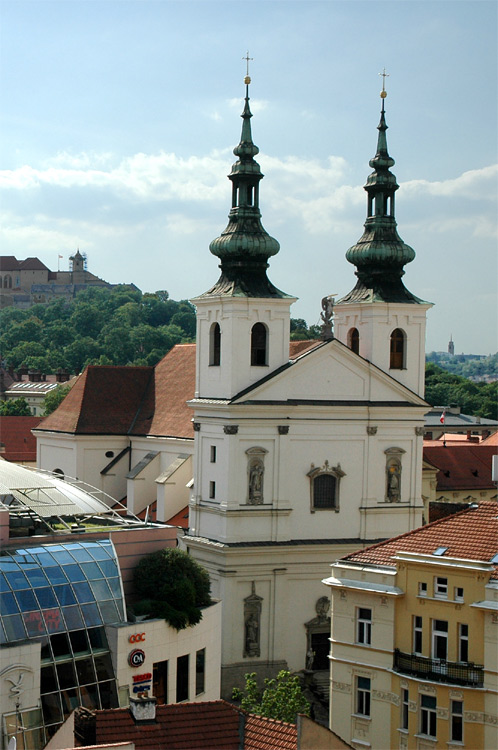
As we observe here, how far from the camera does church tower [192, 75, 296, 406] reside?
52062 mm

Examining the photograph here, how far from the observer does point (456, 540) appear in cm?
3412

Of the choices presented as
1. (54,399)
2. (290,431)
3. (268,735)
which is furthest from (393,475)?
(54,399)

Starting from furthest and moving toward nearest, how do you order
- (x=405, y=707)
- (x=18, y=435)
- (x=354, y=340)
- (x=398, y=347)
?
(x=18, y=435) → (x=354, y=340) → (x=398, y=347) → (x=405, y=707)

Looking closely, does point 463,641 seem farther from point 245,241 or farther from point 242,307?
point 245,241

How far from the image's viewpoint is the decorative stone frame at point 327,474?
175ft

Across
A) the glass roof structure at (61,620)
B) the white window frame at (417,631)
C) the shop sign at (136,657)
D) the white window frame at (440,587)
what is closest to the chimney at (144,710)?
the glass roof structure at (61,620)

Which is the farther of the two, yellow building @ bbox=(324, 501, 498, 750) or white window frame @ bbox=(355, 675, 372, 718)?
white window frame @ bbox=(355, 675, 372, 718)

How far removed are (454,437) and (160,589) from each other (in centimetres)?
7338

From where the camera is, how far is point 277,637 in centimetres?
5188

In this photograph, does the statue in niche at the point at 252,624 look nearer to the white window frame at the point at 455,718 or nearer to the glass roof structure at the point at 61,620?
the glass roof structure at the point at 61,620

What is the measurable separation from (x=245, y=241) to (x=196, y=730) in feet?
94.1

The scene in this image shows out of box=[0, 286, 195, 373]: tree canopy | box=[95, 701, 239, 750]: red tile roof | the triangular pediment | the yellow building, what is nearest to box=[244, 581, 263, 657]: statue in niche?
the triangular pediment

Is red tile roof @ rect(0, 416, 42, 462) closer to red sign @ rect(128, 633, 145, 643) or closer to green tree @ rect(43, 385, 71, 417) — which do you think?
green tree @ rect(43, 385, 71, 417)

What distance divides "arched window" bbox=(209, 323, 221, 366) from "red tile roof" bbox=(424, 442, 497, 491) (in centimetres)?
3296
